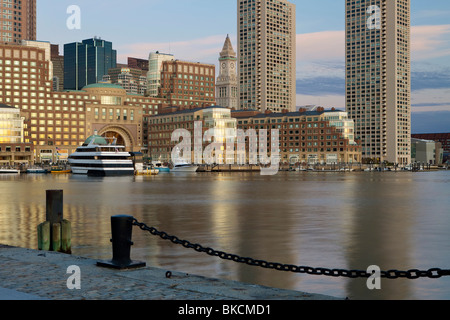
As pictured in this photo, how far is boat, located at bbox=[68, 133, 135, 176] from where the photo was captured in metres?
145

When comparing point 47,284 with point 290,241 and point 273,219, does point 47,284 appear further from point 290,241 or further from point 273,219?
point 273,219

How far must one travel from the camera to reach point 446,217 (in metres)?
39.9

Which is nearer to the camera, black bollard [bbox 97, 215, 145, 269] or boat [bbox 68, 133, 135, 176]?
black bollard [bbox 97, 215, 145, 269]

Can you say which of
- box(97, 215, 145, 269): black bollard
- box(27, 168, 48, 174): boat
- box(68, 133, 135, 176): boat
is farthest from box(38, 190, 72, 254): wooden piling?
box(27, 168, 48, 174): boat

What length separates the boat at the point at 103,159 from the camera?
477ft

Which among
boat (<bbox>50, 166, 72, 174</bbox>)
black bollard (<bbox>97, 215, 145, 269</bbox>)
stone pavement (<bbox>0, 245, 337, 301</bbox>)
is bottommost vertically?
boat (<bbox>50, 166, 72, 174</bbox>)

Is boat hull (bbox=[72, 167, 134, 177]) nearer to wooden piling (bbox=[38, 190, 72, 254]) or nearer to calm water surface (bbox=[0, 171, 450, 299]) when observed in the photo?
calm water surface (bbox=[0, 171, 450, 299])

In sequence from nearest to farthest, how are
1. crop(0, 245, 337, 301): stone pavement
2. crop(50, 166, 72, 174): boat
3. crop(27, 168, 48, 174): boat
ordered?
crop(0, 245, 337, 301): stone pavement < crop(27, 168, 48, 174): boat < crop(50, 166, 72, 174): boat

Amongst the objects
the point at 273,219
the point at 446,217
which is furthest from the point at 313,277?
the point at 446,217

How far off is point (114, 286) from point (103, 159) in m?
136

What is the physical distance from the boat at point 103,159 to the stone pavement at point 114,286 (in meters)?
133

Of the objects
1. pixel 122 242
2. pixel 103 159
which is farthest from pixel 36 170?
pixel 122 242

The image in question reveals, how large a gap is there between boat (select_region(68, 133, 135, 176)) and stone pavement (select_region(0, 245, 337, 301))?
133m
